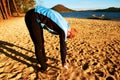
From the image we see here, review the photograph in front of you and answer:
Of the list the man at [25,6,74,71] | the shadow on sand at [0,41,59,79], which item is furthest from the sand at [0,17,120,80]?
the man at [25,6,74,71]

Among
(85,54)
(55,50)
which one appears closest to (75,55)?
(85,54)

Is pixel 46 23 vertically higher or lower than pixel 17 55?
higher

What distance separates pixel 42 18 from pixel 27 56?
2153 millimetres

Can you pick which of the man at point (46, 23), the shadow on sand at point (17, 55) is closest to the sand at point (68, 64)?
the shadow on sand at point (17, 55)

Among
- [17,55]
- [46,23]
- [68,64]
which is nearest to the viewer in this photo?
[46,23]

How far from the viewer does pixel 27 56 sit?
5.62 meters

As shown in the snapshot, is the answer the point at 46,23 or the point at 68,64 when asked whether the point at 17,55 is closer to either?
the point at 68,64

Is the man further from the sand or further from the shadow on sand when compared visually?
the shadow on sand

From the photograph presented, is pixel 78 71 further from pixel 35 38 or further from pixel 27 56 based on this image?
pixel 27 56

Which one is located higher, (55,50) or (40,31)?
(40,31)

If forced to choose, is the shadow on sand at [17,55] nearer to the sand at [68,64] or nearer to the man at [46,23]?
the sand at [68,64]

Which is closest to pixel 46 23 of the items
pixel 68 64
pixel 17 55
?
pixel 68 64

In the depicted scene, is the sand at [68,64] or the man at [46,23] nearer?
the man at [46,23]

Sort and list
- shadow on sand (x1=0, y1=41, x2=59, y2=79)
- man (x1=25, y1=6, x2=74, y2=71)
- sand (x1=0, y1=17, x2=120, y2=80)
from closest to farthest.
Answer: man (x1=25, y1=6, x2=74, y2=71)
sand (x1=0, y1=17, x2=120, y2=80)
shadow on sand (x1=0, y1=41, x2=59, y2=79)
